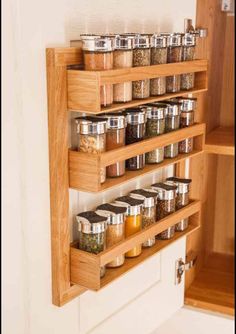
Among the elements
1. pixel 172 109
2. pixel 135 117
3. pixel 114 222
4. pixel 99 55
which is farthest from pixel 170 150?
pixel 99 55

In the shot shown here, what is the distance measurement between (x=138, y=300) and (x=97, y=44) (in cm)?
83

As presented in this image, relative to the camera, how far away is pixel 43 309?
1.24m

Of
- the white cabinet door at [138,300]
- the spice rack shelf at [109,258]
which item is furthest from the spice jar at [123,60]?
the white cabinet door at [138,300]

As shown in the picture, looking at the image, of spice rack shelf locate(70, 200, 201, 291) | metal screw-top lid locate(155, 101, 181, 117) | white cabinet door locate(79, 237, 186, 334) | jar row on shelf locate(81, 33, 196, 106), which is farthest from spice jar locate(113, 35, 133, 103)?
white cabinet door locate(79, 237, 186, 334)

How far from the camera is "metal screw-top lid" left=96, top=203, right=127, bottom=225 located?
1.32m

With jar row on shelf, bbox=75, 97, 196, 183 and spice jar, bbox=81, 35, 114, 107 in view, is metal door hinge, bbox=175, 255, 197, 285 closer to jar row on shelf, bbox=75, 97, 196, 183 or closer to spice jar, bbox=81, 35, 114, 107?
jar row on shelf, bbox=75, 97, 196, 183

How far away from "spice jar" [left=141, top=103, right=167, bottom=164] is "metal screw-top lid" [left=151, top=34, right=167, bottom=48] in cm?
17

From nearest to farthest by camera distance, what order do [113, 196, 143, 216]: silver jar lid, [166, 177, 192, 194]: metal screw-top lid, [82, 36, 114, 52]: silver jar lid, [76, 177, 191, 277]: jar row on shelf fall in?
[82, 36, 114, 52]: silver jar lid < [76, 177, 191, 277]: jar row on shelf < [113, 196, 143, 216]: silver jar lid < [166, 177, 192, 194]: metal screw-top lid

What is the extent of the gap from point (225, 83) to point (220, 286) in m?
0.86

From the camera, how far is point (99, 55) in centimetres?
118

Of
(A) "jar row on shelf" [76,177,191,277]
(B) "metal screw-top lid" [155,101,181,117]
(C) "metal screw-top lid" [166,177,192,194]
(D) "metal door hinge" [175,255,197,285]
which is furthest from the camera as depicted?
(D) "metal door hinge" [175,255,197,285]

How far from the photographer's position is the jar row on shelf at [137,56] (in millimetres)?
1182

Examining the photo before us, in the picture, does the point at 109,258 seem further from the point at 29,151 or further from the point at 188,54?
the point at 188,54

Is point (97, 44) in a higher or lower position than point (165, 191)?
higher
